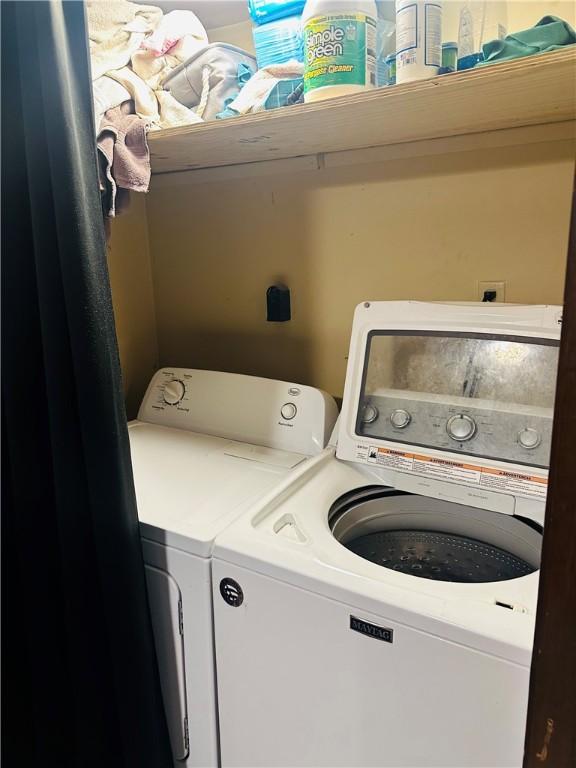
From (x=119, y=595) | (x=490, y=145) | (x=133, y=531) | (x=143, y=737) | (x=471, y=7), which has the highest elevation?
(x=471, y=7)

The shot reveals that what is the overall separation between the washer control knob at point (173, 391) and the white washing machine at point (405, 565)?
→ 21.4 inches

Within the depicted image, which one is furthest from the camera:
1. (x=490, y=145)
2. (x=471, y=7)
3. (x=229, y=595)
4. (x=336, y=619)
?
(x=490, y=145)

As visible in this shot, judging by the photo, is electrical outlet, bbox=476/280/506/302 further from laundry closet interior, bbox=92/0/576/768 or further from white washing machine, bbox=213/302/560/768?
white washing machine, bbox=213/302/560/768

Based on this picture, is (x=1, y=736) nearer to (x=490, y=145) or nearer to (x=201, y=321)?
(x=201, y=321)

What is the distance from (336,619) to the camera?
900 mm

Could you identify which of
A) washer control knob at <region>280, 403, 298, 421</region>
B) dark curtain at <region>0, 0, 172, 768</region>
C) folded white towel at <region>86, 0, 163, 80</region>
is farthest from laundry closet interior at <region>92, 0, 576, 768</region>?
folded white towel at <region>86, 0, 163, 80</region>

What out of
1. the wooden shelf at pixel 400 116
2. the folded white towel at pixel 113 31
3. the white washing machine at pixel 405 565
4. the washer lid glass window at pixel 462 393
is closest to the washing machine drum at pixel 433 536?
the white washing machine at pixel 405 565

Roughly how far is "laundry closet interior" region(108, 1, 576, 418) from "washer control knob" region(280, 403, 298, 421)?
0.28 metres

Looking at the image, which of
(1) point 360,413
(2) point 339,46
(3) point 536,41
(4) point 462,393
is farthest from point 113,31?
(4) point 462,393

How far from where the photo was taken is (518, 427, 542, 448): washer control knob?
1104 millimetres

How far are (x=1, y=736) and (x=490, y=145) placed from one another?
5.44ft

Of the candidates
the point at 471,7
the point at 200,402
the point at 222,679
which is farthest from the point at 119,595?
the point at 471,7

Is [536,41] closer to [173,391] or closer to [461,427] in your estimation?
[461,427]

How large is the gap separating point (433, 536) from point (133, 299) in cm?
127
